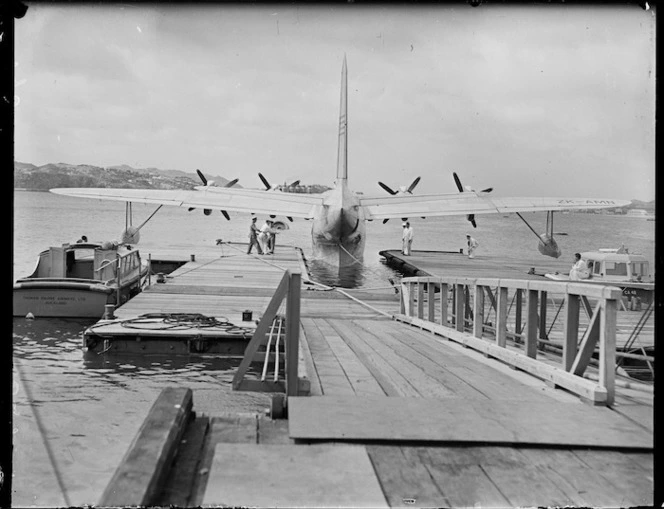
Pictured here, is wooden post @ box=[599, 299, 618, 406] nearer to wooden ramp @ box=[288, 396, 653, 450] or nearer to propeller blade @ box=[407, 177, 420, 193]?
wooden ramp @ box=[288, 396, 653, 450]

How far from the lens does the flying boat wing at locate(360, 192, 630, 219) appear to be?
33719mm

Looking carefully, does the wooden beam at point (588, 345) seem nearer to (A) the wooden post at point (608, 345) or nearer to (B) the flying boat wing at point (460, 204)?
(A) the wooden post at point (608, 345)

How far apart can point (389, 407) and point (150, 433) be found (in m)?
1.95

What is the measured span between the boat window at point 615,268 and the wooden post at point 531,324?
44.7ft

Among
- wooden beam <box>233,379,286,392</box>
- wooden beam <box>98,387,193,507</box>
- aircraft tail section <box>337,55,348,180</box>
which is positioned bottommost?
wooden beam <box>233,379,286,392</box>

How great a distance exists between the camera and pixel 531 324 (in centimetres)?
772

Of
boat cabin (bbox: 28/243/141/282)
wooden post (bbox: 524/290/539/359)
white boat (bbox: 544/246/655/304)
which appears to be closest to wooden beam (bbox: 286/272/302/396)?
wooden post (bbox: 524/290/539/359)

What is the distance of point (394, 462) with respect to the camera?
4.06m

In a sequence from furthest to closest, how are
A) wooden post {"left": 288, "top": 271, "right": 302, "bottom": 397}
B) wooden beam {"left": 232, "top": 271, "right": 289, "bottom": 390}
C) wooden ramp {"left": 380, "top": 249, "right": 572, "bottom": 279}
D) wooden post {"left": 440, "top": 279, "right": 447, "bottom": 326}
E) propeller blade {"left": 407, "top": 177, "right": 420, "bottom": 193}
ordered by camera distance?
propeller blade {"left": 407, "top": 177, "right": 420, "bottom": 193}, wooden ramp {"left": 380, "top": 249, "right": 572, "bottom": 279}, wooden post {"left": 440, "top": 279, "right": 447, "bottom": 326}, wooden beam {"left": 232, "top": 271, "right": 289, "bottom": 390}, wooden post {"left": 288, "top": 271, "right": 302, "bottom": 397}

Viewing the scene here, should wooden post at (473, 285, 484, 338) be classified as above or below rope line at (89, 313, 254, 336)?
above

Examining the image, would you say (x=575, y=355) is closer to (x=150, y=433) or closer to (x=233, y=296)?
(x=150, y=433)

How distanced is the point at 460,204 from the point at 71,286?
21.3 m

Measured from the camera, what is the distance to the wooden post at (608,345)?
18.6ft

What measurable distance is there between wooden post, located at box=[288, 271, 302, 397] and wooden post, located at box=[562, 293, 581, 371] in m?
2.69
